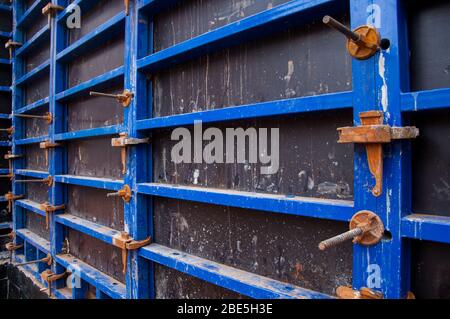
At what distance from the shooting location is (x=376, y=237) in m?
0.95

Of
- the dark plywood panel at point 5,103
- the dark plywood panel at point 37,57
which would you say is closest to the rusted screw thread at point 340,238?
the dark plywood panel at point 37,57

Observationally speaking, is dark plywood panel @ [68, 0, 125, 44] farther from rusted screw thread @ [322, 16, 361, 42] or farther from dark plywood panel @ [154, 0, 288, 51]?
rusted screw thread @ [322, 16, 361, 42]

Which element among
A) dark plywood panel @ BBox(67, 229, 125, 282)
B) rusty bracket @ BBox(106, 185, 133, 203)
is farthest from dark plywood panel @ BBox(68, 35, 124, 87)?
dark plywood panel @ BBox(67, 229, 125, 282)

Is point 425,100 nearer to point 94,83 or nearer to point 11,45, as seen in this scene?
point 94,83

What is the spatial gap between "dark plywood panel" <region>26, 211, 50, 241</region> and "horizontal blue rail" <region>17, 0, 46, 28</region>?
88.2 inches

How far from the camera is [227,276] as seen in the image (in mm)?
1416

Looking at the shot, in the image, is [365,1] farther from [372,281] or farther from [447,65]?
[372,281]

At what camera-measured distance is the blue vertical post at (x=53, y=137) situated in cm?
287

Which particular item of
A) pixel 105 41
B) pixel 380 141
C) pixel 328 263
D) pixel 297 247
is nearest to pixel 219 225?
pixel 297 247

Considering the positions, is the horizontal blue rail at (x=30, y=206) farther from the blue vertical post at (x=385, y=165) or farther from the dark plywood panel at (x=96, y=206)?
the blue vertical post at (x=385, y=165)

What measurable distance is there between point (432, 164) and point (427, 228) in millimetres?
198

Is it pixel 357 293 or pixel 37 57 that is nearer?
pixel 357 293

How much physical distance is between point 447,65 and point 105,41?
2.21m

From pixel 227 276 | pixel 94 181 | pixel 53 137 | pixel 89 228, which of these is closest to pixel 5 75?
pixel 53 137
